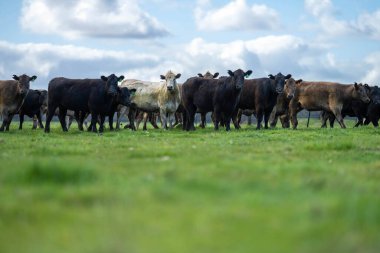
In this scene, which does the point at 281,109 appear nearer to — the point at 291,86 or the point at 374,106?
the point at 291,86

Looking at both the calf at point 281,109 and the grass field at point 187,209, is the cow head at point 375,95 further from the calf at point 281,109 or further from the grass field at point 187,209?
the grass field at point 187,209

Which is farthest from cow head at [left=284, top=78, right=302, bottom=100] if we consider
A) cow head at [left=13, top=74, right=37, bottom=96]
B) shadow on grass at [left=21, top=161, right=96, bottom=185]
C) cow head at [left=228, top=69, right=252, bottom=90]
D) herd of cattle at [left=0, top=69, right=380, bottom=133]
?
shadow on grass at [left=21, top=161, right=96, bottom=185]

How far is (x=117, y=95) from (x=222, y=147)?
13.9 metres

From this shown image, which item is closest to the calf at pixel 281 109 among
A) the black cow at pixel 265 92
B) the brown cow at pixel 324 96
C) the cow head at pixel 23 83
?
the brown cow at pixel 324 96

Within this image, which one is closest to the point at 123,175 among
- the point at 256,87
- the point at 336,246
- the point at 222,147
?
the point at 336,246

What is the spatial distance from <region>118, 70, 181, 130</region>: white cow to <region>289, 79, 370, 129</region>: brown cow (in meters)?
7.35

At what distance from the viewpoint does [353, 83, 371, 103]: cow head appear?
33719 mm

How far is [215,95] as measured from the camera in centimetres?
2697

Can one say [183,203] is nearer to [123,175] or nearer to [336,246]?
[336,246]

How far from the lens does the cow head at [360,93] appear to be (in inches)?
1328

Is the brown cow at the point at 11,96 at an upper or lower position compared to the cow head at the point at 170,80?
lower

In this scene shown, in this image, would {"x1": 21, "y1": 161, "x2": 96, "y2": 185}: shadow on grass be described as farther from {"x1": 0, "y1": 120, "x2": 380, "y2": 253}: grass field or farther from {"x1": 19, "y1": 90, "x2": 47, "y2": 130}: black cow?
{"x1": 19, "y1": 90, "x2": 47, "y2": 130}: black cow

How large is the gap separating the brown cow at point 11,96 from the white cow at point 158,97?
6.15 m

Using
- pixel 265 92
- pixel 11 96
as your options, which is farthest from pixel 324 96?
pixel 11 96
